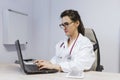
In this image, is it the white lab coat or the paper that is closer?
the paper

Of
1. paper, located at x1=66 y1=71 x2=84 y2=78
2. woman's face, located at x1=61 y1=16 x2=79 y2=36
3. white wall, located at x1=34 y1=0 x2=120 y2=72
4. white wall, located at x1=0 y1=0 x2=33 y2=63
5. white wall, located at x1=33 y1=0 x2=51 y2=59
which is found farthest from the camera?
→ white wall, located at x1=33 y1=0 x2=51 y2=59

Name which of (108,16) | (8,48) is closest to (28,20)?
(8,48)

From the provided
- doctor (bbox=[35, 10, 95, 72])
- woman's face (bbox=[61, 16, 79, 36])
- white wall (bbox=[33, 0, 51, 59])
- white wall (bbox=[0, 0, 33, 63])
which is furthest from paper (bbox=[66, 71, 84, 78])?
white wall (bbox=[33, 0, 51, 59])

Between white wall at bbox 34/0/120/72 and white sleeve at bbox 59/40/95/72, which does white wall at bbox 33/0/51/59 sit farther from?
white sleeve at bbox 59/40/95/72

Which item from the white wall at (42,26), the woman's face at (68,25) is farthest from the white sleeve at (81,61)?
the white wall at (42,26)

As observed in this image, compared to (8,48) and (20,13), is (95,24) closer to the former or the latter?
(20,13)

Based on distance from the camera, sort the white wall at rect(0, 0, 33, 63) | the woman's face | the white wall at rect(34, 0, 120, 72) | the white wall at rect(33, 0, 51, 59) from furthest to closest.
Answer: the white wall at rect(33, 0, 51, 59), the white wall at rect(34, 0, 120, 72), the white wall at rect(0, 0, 33, 63), the woman's face

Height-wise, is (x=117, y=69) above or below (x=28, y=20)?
below

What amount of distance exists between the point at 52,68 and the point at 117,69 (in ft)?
4.65

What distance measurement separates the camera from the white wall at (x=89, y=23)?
2621 mm

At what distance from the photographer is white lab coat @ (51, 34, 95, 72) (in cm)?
152

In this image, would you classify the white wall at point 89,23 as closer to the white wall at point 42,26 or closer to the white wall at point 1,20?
the white wall at point 42,26

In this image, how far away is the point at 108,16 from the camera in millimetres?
2654

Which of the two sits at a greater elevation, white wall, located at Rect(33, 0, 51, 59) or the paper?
white wall, located at Rect(33, 0, 51, 59)
